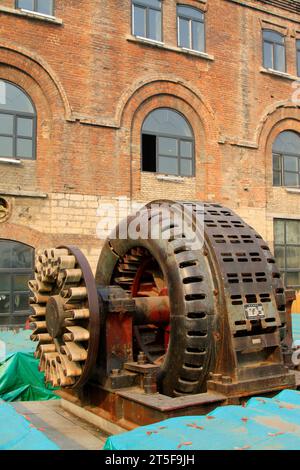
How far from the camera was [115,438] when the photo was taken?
2.92m

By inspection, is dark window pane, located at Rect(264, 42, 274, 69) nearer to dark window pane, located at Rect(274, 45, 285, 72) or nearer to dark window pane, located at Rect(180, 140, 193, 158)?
dark window pane, located at Rect(274, 45, 285, 72)

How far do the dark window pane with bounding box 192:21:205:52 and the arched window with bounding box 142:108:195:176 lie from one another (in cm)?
251

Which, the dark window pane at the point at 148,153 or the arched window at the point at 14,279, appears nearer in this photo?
the arched window at the point at 14,279

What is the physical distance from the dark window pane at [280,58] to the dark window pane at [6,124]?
10.6 m

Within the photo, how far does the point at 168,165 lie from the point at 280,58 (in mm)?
7050

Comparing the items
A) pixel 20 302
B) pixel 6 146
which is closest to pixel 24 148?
pixel 6 146

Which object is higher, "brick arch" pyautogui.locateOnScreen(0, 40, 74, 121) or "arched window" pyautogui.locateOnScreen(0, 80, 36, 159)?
"brick arch" pyautogui.locateOnScreen(0, 40, 74, 121)

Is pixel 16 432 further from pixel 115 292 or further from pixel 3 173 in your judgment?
pixel 3 173

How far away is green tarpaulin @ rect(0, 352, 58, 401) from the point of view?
7.70 meters

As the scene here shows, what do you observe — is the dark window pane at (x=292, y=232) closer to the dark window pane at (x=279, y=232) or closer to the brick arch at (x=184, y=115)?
the dark window pane at (x=279, y=232)

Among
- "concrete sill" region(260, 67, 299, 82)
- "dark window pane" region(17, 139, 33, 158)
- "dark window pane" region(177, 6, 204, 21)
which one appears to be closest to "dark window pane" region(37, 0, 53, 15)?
"dark window pane" region(17, 139, 33, 158)

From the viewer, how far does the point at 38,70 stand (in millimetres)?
14086

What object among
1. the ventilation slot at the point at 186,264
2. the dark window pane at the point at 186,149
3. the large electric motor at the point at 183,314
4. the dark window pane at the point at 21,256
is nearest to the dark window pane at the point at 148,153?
the dark window pane at the point at 186,149

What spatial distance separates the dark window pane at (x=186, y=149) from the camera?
16969 millimetres
